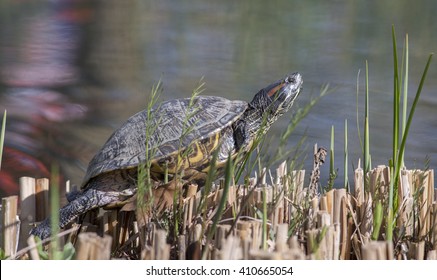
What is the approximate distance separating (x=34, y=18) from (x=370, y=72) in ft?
11.2

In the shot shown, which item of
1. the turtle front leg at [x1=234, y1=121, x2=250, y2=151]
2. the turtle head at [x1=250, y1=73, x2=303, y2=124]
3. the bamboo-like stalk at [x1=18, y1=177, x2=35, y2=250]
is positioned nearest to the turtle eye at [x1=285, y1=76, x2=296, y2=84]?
the turtle head at [x1=250, y1=73, x2=303, y2=124]

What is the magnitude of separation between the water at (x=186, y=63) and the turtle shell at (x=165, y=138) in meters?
0.48

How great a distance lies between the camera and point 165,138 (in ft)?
6.87

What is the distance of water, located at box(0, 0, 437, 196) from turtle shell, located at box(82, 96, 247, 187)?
1.58ft

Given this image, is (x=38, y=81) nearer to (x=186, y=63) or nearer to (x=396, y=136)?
(x=186, y=63)

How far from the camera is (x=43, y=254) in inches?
59.1

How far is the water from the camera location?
11.8 ft

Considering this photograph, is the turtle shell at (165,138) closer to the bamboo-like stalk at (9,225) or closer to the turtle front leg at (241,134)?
the turtle front leg at (241,134)

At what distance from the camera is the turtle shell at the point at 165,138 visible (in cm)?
205

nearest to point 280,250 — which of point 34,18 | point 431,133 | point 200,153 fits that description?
point 200,153

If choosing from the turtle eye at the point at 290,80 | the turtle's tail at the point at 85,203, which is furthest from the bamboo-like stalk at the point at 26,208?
the turtle eye at the point at 290,80

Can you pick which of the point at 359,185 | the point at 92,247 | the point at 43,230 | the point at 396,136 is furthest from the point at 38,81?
the point at 92,247

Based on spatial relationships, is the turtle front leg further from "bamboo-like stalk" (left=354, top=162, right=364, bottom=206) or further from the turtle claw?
the turtle claw

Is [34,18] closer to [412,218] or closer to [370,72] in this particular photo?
[370,72]
